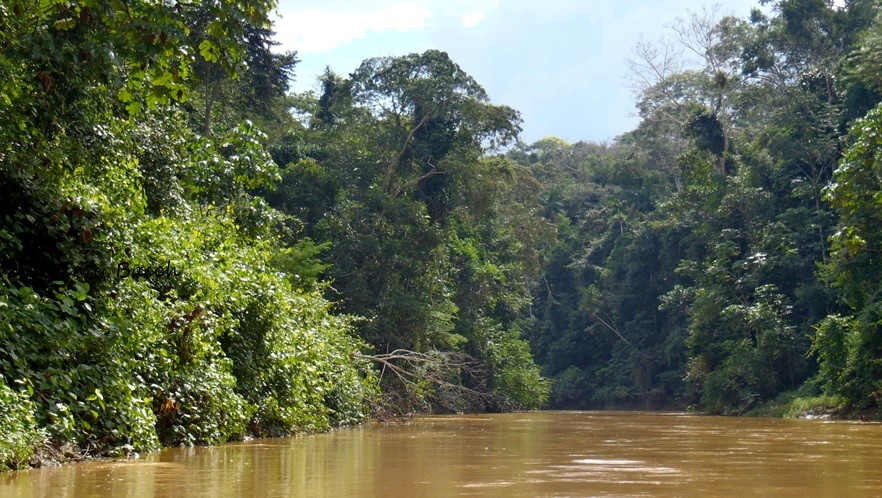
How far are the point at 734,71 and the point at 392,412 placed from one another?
21.1 m

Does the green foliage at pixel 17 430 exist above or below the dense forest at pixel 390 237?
below

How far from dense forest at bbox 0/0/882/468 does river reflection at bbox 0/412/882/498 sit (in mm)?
782

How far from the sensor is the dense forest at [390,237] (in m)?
7.98

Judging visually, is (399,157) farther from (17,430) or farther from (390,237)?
(17,430)

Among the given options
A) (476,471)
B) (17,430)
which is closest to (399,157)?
(476,471)

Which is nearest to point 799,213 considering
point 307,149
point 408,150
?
point 408,150

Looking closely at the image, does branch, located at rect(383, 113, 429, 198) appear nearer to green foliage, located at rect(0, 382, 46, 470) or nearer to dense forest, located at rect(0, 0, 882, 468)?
dense forest, located at rect(0, 0, 882, 468)

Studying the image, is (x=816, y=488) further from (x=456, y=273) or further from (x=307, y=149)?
(x=456, y=273)

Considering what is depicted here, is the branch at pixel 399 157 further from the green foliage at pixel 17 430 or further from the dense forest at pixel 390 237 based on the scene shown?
the green foliage at pixel 17 430

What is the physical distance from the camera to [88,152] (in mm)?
9398

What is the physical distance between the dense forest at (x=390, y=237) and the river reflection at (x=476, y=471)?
0.78 metres

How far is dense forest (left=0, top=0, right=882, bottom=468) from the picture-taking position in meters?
7.98

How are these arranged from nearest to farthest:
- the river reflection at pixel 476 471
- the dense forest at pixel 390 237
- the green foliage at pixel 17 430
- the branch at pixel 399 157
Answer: the river reflection at pixel 476 471 < the green foliage at pixel 17 430 < the dense forest at pixel 390 237 < the branch at pixel 399 157

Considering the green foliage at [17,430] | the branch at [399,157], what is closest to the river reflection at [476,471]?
the green foliage at [17,430]
